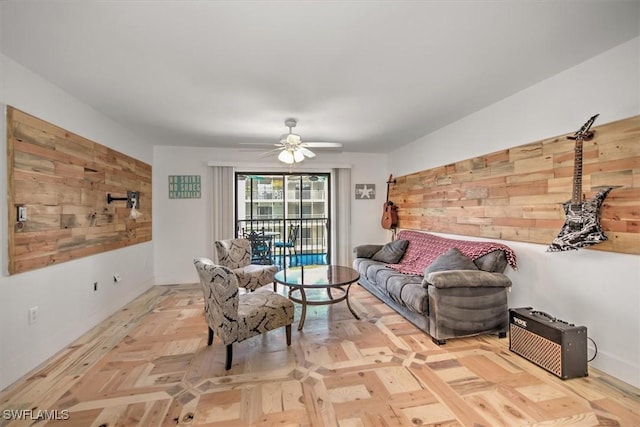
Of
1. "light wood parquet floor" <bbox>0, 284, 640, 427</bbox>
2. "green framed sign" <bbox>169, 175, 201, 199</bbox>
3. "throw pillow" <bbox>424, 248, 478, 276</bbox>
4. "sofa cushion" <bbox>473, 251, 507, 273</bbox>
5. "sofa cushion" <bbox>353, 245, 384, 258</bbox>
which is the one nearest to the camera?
"light wood parquet floor" <bbox>0, 284, 640, 427</bbox>

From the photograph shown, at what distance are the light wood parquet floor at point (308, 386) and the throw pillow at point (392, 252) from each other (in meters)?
1.52

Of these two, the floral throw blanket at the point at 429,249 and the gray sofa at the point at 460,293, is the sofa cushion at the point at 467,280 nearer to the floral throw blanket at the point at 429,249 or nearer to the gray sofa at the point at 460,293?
the gray sofa at the point at 460,293

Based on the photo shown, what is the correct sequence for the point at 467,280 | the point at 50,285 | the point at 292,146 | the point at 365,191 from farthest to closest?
the point at 365,191 < the point at 292,146 < the point at 467,280 < the point at 50,285

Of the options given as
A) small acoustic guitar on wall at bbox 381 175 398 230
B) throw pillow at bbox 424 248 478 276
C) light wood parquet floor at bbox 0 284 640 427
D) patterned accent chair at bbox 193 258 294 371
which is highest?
small acoustic guitar on wall at bbox 381 175 398 230

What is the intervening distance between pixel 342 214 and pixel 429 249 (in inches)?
77.6

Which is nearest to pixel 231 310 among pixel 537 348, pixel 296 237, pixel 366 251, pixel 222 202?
pixel 537 348

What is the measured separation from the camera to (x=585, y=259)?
7.44ft

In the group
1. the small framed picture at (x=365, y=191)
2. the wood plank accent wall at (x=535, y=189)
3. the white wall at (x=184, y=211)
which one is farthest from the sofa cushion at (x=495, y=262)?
the white wall at (x=184, y=211)

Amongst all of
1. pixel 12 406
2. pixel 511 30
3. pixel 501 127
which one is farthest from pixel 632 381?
pixel 12 406

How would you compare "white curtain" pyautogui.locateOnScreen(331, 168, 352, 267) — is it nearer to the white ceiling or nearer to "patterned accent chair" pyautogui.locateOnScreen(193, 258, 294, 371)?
the white ceiling

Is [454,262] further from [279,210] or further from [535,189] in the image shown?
[279,210]

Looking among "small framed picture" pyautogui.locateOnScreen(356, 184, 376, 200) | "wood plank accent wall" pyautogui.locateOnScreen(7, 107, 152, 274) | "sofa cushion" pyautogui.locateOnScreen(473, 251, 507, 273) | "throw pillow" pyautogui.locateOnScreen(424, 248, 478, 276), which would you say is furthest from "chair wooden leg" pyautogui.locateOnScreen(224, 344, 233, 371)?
"small framed picture" pyautogui.locateOnScreen(356, 184, 376, 200)

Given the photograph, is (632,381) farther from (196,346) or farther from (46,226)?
(46,226)

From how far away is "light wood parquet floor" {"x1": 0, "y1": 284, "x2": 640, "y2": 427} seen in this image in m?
1.75
